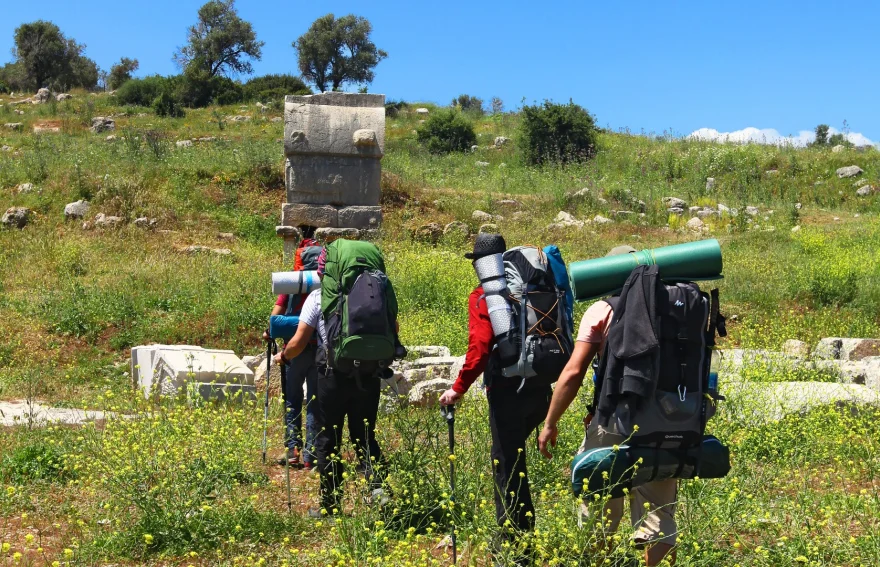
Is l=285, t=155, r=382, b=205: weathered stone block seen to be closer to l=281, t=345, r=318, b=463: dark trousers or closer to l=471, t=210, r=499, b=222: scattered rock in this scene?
l=471, t=210, r=499, b=222: scattered rock

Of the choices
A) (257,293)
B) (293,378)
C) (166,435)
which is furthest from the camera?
(257,293)

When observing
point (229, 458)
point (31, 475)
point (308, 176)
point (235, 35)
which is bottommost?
point (31, 475)

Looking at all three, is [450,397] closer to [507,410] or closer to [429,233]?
[507,410]

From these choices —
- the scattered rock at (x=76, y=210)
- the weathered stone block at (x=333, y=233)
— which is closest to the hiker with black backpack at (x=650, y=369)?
the weathered stone block at (x=333, y=233)

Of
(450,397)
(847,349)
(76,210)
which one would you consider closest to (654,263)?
(450,397)

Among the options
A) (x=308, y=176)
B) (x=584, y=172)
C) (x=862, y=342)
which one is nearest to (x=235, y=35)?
(x=584, y=172)

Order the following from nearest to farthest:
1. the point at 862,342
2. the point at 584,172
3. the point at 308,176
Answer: the point at 862,342 → the point at 308,176 → the point at 584,172

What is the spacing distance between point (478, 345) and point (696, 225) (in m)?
11.8

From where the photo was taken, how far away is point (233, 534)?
4.09 meters

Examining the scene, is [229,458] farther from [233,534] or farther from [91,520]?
[91,520]

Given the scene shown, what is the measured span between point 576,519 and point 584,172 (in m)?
16.2

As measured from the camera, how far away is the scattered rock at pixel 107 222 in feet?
41.7

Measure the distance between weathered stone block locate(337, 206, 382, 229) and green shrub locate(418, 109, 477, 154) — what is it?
35.3 ft

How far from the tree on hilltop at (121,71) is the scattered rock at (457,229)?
112 ft
